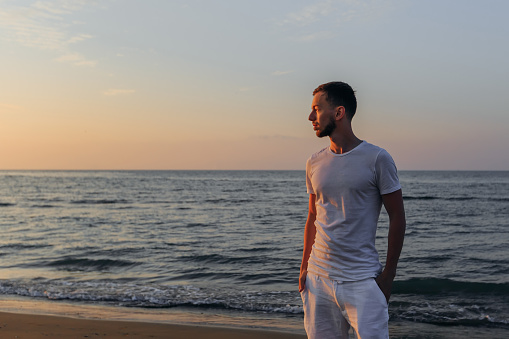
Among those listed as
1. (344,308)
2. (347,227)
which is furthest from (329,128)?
(344,308)

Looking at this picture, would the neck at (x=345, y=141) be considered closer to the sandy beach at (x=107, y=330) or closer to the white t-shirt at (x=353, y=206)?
the white t-shirt at (x=353, y=206)

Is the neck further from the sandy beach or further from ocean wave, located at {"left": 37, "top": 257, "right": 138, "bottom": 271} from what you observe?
ocean wave, located at {"left": 37, "top": 257, "right": 138, "bottom": 271}

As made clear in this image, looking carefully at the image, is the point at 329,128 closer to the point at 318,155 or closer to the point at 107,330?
the point at 318,155

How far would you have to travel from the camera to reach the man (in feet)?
8.26

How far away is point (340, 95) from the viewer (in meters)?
2.70

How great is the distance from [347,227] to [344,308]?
1.50 feet

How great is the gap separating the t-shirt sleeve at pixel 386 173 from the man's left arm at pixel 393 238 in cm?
4

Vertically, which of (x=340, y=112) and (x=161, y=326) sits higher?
(x=340, y=112)

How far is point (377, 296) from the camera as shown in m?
2.48

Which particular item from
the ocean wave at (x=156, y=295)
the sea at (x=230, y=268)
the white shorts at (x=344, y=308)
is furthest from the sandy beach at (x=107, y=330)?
the white shorts at (x=344, y=308)

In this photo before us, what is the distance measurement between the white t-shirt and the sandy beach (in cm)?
379

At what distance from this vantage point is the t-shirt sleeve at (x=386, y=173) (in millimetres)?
2518

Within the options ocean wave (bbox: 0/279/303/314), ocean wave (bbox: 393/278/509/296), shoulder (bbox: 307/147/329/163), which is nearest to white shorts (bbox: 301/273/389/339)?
shoulder (bbox: 307/147/329/163)

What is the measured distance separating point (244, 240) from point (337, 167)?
13151 mm
